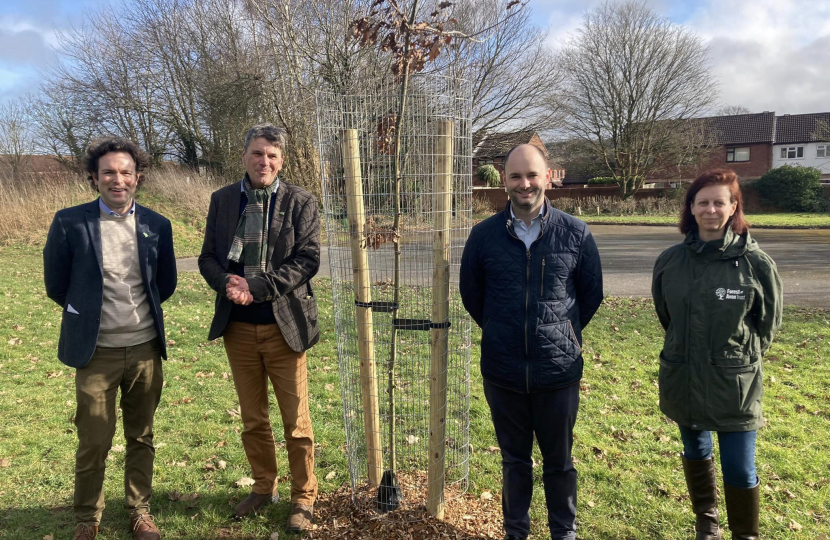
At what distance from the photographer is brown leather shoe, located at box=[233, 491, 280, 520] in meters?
3.13

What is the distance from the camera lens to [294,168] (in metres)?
12.8

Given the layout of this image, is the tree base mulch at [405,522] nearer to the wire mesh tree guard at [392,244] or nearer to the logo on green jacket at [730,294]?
the wire mesh tree guard at [392,244]

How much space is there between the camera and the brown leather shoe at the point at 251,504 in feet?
10.3

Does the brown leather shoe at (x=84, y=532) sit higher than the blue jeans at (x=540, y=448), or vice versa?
the blue jeans at (x=540, y=448)

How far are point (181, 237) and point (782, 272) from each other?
15109 mm

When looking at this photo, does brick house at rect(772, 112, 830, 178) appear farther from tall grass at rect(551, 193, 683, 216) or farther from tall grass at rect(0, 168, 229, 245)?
tall grass at rect(0, 168, 229, 245)

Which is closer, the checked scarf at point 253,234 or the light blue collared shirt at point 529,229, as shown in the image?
the light blue collared shirt at point 529,229

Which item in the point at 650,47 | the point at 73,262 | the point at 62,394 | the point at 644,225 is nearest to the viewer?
the point at 73,262

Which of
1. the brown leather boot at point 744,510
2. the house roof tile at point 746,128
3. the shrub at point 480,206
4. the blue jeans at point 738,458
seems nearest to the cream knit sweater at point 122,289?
the blue jeans at point 738,458

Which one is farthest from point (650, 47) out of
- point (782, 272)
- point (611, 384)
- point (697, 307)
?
point (697, 307)

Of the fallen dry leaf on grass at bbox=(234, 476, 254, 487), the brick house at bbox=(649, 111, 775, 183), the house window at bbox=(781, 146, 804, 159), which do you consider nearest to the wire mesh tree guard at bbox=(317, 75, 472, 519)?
the fallen dry leaf on grass at bbox=(234, 476, 254, 487)

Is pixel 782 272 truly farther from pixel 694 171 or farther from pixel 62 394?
pixel 694 171

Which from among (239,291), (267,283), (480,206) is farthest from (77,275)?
(480,206)

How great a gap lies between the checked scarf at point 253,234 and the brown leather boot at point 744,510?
8.50 ft
